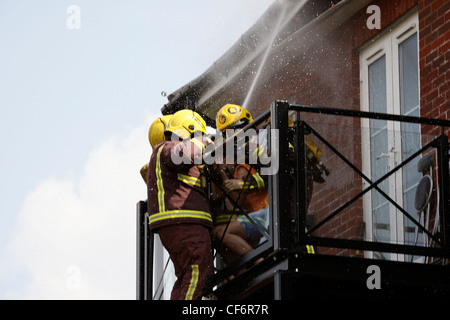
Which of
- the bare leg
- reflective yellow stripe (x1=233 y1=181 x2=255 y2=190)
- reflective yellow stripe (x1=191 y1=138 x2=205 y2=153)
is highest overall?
reflective yellow stripe (x1=191 y1=138 x2=205 y2=153)

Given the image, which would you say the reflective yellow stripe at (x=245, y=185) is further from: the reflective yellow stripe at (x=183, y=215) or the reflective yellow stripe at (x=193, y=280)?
the reflective yellow stripe at (x=193, y=280)

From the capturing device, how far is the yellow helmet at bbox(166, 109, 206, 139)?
11.8 metres

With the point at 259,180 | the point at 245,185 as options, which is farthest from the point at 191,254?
the point at 259,180

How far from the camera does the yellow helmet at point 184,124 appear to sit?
38.5ft

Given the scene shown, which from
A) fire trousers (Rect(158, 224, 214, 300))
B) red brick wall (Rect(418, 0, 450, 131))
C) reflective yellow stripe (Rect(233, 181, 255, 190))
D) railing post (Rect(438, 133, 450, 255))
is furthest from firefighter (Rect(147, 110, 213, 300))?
red brick wall (Rect(418, 0, 450, 131))

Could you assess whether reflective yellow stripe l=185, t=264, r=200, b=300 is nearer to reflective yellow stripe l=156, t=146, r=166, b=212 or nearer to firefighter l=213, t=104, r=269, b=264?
firefighter l=213, t=104, r=269, b=264

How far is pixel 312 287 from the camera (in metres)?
10.3

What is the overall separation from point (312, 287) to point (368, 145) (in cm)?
131

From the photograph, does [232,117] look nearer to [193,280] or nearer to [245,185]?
[245,185]

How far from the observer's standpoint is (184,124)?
11.8m

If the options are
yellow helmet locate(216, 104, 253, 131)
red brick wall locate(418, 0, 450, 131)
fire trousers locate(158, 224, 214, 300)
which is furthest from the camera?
yellow helmet locate(216, 104, 253, 131)

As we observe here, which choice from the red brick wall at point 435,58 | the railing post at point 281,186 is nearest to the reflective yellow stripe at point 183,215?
the railing post at point 281,186

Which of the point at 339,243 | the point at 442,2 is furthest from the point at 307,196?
the point at 442,2

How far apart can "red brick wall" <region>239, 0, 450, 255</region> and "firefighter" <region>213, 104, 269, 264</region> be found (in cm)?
72
